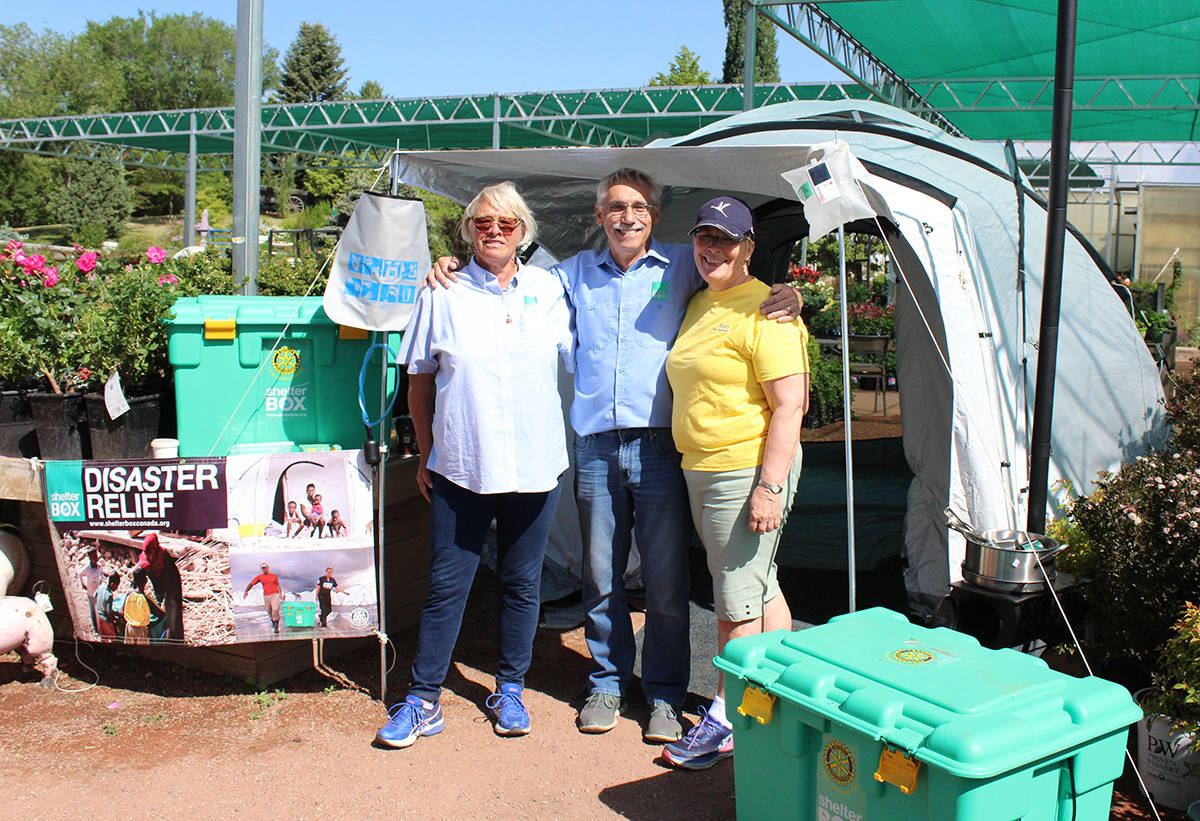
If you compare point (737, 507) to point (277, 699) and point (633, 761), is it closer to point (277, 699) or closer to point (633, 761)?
point (633, 761)

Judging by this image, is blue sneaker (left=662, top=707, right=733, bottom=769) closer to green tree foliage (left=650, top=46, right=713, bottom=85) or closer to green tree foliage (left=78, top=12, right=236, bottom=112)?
green tree foliage (left=650, top=46, right=713, bottom=85)

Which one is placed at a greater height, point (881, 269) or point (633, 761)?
point (881, 269)

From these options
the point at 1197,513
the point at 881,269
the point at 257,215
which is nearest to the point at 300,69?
the point at 881,269

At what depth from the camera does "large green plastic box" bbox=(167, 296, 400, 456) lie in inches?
148

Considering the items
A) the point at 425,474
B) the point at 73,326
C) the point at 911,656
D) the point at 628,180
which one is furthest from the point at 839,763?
the point at 73,326

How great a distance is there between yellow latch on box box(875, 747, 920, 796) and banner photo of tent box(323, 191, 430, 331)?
233 centimetres

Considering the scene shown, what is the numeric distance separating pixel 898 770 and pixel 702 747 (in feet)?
3.98

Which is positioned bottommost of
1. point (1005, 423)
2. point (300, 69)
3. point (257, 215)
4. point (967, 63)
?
point (1005, 423)

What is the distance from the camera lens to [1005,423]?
12.5 ft

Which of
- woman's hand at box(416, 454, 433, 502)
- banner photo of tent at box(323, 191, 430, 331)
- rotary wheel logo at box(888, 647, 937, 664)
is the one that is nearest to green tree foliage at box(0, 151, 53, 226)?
banner photo of tent at box(323, 191, 430, 331)

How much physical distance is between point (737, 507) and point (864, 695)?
37.8 inches

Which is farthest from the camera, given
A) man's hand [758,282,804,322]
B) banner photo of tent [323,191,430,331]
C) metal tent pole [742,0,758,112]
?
metal tent pole [742,0,758,112]

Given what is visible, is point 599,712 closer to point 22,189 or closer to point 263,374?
point 263,374

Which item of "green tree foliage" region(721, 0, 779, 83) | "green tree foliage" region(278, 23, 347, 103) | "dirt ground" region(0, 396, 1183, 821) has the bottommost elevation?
"dirt ground" region(0, 396, 1183, 821)
